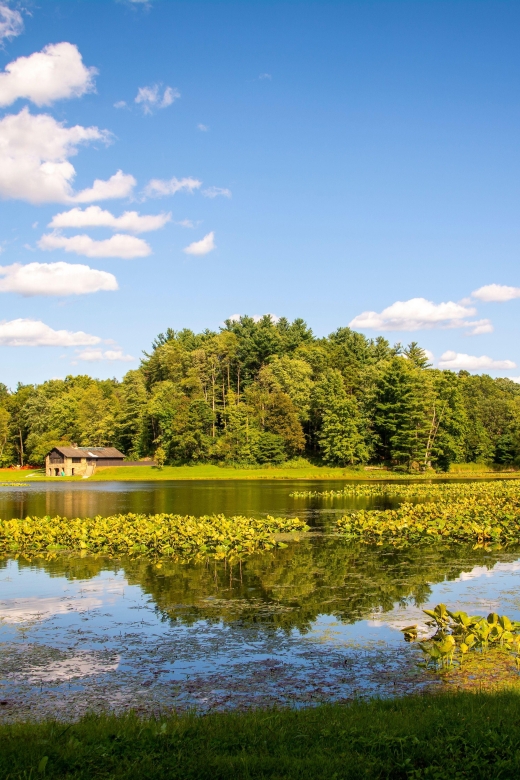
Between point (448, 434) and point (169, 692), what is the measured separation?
86.9m

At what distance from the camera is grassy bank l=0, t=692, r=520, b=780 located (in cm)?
617

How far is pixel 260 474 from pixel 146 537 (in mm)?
62688

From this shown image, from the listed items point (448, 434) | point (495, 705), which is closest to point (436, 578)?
point (495, 705)

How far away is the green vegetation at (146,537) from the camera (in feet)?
76.1

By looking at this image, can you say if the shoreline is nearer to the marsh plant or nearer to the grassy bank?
the marsh plant

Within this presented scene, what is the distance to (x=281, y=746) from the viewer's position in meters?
6.70

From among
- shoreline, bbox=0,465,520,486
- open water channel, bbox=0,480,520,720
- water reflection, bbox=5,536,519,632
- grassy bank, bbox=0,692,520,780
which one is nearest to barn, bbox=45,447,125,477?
shoreline, bbox=0,465,520,486

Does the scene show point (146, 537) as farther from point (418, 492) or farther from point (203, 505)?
point (418, 492)

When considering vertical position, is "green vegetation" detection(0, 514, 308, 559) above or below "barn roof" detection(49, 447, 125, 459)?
below

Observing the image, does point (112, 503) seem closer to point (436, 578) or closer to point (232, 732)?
point (436, 578)

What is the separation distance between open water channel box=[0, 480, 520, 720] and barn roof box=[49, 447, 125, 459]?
83.6 metres


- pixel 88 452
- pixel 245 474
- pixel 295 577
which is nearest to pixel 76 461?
pixel 88 452

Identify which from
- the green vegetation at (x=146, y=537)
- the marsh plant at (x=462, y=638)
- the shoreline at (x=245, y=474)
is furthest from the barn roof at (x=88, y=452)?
the marsh plant at (x=462, y=638)

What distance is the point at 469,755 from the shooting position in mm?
6348
